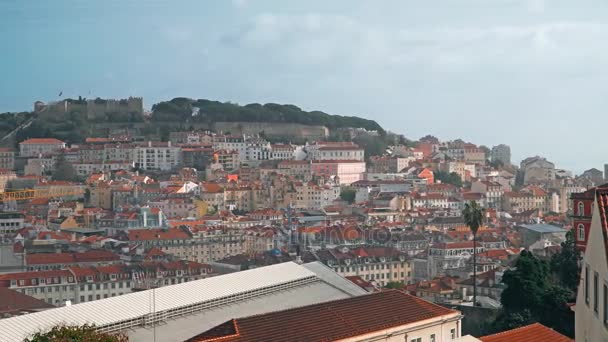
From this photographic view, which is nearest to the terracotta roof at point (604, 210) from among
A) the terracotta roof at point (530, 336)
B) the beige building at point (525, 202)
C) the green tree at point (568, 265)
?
the terracotta roof at point (530, 336)

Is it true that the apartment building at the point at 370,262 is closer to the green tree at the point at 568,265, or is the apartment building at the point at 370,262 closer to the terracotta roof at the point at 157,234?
the terracotta roof at the point at 157,234

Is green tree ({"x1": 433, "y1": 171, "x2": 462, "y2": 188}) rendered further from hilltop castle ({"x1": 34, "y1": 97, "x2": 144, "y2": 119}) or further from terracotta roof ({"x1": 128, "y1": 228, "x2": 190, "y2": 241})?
terracotta roof ({"x1": 128, "y1": 228, "x2": 190, "y2": 241})

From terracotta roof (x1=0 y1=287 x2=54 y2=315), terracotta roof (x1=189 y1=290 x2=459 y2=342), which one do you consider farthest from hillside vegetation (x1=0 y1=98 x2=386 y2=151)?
terracotta roof (x1=189 y1=290 x2=459 y2=342)

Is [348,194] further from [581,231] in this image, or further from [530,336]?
[530,336]

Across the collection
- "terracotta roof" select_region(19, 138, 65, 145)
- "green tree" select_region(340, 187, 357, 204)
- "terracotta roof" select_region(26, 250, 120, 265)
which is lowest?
"terracotta roof" select_region(26, 250, 120, 265)

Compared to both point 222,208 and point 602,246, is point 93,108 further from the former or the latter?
point 602,246
